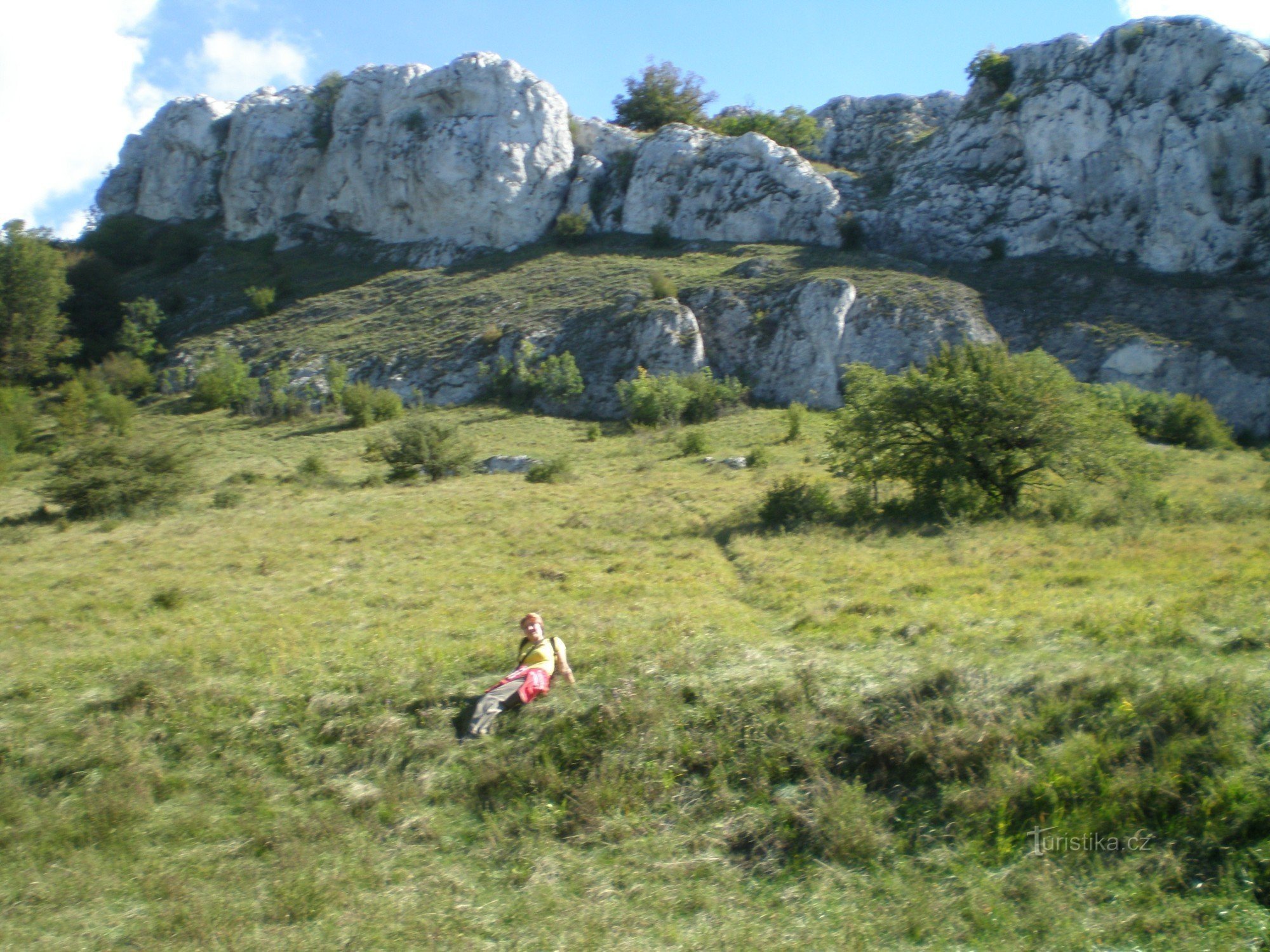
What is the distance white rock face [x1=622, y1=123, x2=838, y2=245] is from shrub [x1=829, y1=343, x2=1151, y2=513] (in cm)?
3679

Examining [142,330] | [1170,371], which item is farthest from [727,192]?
[142,330]

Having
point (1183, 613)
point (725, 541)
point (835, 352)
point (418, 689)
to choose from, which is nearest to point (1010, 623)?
point (1183, 613)

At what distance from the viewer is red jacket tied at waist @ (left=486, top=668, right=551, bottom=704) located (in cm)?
718

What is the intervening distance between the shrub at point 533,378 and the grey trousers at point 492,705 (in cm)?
3437

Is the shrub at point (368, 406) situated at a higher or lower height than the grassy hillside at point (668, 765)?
higher

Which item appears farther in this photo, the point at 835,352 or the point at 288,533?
the point at 835,352

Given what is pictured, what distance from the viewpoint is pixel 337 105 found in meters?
64.2

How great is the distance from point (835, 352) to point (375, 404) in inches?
975

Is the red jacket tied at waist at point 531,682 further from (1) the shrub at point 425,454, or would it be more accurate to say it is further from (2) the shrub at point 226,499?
(1) the shrub at point 425,454

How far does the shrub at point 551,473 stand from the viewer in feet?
80.4

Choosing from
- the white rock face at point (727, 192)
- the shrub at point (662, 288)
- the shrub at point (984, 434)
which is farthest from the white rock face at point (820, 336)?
Answer: the shrub at point (984, 434)

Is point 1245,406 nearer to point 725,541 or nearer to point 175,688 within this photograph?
point 725,541

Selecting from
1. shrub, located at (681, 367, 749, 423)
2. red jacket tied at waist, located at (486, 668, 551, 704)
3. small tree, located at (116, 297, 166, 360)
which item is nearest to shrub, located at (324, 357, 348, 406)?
small tree, located at (116, 297, 166, 360)

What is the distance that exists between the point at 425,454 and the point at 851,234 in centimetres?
3580
